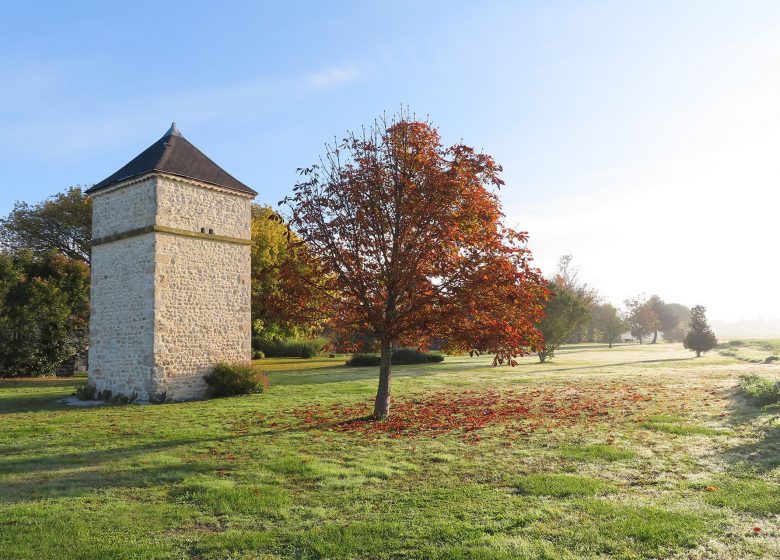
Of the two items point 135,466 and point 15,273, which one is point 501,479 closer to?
point 135,466

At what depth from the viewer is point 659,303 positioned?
9544 cm

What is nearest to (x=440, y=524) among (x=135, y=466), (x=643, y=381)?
(x=135, y=466)

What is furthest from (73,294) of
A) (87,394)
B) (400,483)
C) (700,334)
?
(700,334)

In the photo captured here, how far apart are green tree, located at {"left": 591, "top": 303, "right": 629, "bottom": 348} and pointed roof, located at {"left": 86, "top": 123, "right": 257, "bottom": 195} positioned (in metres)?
58.8

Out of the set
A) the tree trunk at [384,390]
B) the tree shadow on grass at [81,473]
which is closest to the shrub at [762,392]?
the tree trunk at [384,390]

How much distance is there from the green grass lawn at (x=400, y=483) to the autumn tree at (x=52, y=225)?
84.7 ft

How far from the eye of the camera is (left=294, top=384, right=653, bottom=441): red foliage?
11.4 metres

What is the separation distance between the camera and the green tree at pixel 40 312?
25.4 m

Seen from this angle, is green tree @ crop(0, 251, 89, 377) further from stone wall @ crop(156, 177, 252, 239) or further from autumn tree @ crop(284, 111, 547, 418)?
autumn tree @ crop(284, 111, 547, 418)

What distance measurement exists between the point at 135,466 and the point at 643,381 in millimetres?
18517

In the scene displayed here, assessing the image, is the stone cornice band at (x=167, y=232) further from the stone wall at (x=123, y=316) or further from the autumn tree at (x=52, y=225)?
the autumn tree at (x=52, y=225)

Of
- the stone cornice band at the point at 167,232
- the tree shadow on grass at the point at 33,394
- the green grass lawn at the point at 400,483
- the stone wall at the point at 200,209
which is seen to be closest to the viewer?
the green grass lawn at the point at 400,483

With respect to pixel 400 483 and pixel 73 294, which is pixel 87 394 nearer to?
pixel 73 294

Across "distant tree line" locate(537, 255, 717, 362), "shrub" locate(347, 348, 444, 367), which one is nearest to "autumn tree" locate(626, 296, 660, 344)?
"distant tree line" locate(537, 255, 717, 362)
